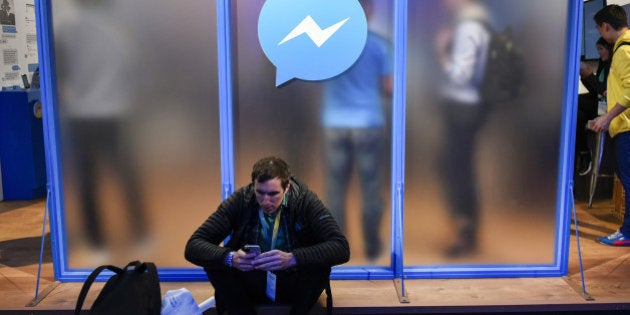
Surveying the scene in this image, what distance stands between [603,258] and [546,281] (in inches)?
29.2

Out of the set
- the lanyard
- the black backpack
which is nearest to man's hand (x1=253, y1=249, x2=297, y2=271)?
the lanyard

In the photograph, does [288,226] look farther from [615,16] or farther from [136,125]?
[615,16]

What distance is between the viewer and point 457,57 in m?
3.38

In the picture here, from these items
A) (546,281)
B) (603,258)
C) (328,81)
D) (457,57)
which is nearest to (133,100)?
(328,81)

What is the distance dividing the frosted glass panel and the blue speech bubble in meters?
0.38

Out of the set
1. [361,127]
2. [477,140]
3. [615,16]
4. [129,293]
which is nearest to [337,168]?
[361,127]

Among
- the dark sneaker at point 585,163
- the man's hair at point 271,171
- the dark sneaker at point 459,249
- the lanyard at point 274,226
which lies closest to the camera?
the man's hair at point 271,171

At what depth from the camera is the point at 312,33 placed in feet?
10.8

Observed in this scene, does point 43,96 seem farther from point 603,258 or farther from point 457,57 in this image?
point 603,258

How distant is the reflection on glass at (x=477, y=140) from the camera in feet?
11.0

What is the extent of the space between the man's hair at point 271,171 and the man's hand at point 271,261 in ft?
1.17

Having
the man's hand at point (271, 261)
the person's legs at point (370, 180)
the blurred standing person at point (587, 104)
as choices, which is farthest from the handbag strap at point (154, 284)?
the blurred standing person at point (587, 104)

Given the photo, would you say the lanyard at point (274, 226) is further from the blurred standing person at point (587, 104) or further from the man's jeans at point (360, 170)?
the blurred standing person at point (587, 104)

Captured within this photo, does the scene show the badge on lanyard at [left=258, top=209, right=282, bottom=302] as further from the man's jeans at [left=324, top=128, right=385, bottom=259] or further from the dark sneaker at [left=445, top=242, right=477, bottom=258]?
the dark sneaker at [left=445, top=242, right=477, bottom=258]
